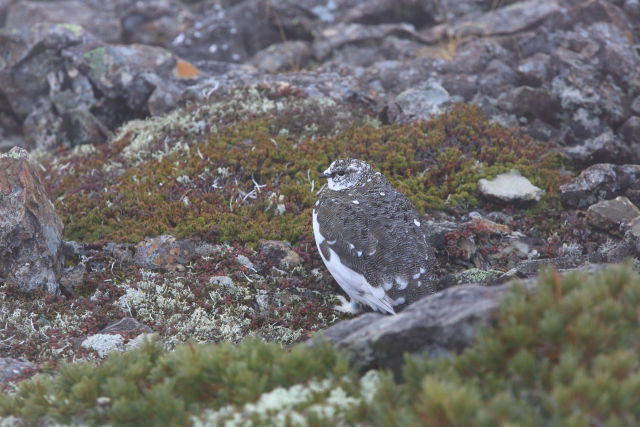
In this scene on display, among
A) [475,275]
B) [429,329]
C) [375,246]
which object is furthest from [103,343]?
[475,275]

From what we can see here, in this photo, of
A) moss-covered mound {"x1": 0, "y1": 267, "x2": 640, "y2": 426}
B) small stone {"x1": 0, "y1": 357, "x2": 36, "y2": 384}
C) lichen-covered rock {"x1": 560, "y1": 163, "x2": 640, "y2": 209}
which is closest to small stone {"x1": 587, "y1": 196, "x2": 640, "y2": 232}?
lichen-covered rock {"x1": 560, "y1": 163, "x2": 640, "y2": 209}

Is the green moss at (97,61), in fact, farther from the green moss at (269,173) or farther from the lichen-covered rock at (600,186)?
the lichen-covered rock at (600,186)

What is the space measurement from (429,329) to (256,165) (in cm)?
689

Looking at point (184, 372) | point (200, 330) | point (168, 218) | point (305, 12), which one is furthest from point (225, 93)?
point (184, 372)

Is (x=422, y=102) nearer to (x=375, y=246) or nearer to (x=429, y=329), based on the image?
(x=375, y=246)

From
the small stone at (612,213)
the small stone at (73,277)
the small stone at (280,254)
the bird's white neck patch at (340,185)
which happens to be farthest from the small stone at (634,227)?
the small stone at (73,277)

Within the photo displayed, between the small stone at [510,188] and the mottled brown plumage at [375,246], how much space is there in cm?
247

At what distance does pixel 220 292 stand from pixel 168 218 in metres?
2.09

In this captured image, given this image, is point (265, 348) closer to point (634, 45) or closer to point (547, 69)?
point (547, 69)

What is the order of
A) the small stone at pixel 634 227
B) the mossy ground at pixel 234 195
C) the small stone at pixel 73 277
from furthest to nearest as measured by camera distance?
1. the small stone at pixel 634 227
2. the small stone at pixel 73 277
3. the mossy ground at pixel 234 195

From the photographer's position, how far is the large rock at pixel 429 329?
4668 mm

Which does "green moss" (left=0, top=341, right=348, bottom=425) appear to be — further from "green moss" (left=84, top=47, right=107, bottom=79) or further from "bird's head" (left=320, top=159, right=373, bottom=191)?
"green moss" (left=84, top=47, right=107, bottom=79)

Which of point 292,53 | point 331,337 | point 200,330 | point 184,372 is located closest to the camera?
point 184,372

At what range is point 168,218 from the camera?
1009 centimetres
